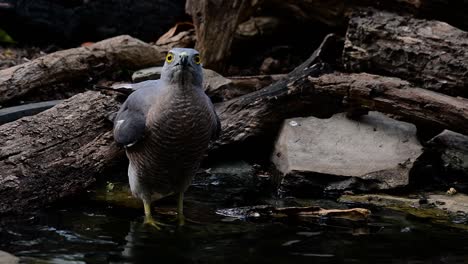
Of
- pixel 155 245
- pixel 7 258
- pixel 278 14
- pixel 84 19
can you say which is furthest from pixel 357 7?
pixel 7 258

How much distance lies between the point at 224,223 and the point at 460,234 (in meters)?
1.69

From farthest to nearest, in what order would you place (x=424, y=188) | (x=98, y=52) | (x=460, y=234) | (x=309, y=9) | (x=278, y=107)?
(x=309, y=9) < (x=98, y=52) < (x=278, y=107) < (x=424, y=188) < (x=460, y=234)

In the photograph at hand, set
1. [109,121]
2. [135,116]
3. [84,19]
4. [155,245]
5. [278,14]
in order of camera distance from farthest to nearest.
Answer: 1. [84,19]
2. [278,14]
3. [109,121]
4. [135,116]
5. [155,245]

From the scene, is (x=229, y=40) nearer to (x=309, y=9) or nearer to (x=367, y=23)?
(x=309, y=9)

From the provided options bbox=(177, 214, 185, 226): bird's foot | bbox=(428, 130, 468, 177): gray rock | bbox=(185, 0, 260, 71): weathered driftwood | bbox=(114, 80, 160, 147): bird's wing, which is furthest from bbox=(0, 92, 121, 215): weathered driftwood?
bbox=(428, 130, 468, 177): gray rock

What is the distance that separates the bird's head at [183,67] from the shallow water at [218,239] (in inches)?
42.7

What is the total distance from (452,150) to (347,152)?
3.32 feet

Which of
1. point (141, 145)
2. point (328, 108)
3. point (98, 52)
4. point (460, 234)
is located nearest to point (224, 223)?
point (141, 145)

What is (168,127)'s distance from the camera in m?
5.13

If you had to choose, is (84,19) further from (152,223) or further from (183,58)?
(183,58)

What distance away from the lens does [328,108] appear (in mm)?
7258

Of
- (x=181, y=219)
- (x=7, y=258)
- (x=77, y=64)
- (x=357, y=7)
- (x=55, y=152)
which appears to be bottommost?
(x=181, y=219)

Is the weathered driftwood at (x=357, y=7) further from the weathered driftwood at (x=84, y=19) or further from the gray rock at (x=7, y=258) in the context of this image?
the gray rock at (x=7, y=258)

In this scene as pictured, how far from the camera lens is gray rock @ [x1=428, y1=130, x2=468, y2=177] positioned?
688cm
